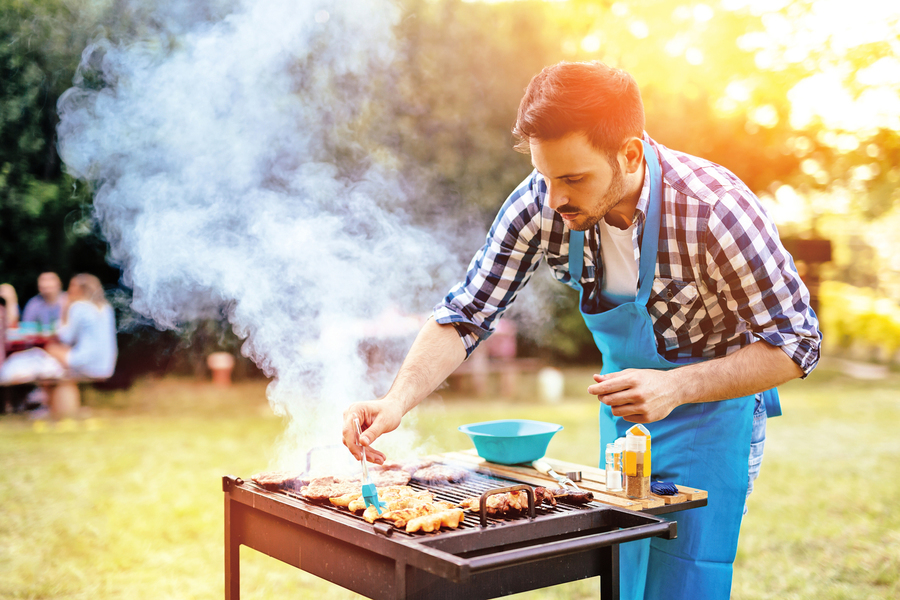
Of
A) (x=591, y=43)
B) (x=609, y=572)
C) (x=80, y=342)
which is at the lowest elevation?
(x=609, y=572)

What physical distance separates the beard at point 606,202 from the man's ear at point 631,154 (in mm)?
29

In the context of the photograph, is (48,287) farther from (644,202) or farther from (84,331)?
(644,202)

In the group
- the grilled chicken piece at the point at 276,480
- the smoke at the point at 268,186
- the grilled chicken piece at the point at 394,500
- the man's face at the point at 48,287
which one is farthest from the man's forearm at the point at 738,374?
the man's face at the point at 48,287

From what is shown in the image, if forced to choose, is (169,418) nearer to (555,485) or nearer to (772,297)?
(555,485)

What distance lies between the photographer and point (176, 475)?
6043 millimetres

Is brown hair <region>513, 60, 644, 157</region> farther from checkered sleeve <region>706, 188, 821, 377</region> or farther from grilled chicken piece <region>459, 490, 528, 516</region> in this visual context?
grilled chicken piece <region>459, 490, 528, 516</region>

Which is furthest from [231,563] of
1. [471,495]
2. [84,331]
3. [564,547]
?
[84,331]

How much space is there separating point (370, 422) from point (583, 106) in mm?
1068

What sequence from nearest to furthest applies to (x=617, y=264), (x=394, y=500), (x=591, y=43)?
1. (x=394, y=500)
2. (x=617, y=264)
3. (x=591, y=43)

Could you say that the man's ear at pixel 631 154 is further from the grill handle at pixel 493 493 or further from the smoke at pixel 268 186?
the smoke at pixel 268 186

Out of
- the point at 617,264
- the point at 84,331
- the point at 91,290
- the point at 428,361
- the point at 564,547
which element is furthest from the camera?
the point at 91,290

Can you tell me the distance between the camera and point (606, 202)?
1903mm

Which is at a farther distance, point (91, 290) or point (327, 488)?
point (91, 290)

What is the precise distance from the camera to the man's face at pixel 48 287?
8016 millimetres
